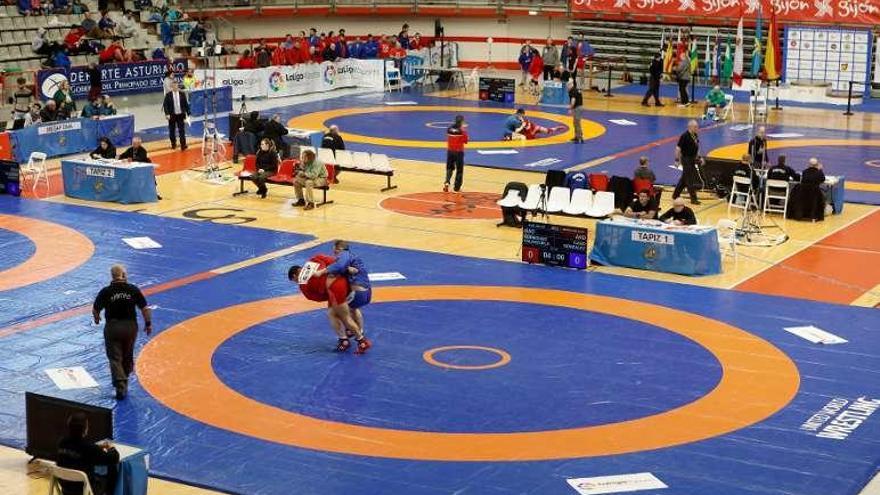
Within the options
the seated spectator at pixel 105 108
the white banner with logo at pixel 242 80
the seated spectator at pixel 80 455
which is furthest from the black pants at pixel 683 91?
the seated spectator at pixel 80 455

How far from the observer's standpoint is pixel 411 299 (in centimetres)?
2280

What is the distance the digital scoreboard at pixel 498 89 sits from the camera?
49.4 metres

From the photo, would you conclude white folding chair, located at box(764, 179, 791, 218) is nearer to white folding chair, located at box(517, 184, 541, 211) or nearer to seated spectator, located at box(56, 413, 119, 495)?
white folding chair, located at box(517, 184, 541, 211)

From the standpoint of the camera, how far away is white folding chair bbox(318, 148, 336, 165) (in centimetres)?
3353

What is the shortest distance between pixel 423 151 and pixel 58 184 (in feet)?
34.0

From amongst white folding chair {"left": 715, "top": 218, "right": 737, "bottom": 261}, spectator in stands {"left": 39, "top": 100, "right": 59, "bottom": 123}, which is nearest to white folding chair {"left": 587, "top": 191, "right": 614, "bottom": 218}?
white folding chair {"left": 715, "top": 218, "right": 737, "bottom": 261}

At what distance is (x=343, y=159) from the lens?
1315 inches

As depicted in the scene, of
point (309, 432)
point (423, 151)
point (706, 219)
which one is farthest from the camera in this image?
point (423, 151)

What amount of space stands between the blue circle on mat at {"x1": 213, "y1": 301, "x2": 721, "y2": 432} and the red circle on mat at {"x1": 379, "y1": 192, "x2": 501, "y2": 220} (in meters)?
7.58

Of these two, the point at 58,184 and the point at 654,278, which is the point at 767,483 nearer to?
the point at 654,278

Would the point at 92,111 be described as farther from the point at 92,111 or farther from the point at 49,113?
the point at 49,113

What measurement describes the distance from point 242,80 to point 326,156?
1563 centimetres

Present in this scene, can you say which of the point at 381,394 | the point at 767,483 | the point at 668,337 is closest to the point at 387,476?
the point at 381,394

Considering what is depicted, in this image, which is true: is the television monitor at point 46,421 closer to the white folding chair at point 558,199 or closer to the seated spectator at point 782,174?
the white folding chair at point 558,199
